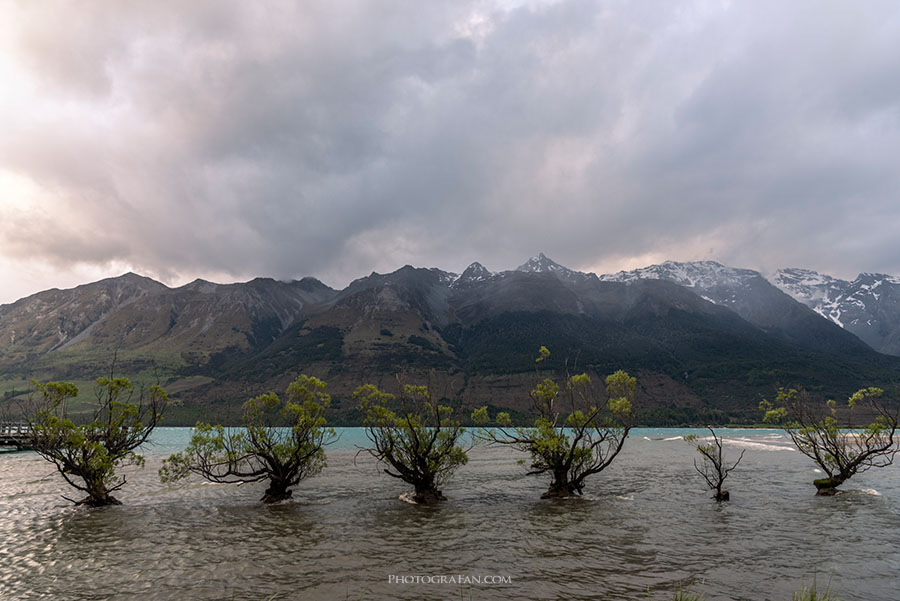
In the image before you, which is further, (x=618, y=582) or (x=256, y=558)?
(x=256, y=558)

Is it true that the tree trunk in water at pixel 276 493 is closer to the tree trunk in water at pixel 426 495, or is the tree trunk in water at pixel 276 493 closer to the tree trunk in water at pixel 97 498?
the tree trunk in water at pixel 426 495

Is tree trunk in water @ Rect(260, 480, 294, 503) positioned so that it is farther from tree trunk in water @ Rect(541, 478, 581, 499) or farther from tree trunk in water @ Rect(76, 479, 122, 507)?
tree trunk in water @ Rect(541, 478, 581, 499)

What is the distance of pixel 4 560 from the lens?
75.6 ft

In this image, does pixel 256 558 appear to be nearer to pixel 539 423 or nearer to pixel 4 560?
pixel 4 560

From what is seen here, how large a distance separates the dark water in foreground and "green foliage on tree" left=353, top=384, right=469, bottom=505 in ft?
8.18

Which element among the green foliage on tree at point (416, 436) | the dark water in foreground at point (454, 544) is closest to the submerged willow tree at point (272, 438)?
the dark water in foreground at point (454, 544)

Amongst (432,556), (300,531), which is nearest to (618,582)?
(432,556)

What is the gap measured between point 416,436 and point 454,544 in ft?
35.8

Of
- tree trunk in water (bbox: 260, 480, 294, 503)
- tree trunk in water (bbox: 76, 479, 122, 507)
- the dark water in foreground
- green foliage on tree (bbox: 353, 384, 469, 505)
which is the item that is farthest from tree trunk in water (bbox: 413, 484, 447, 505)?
tree trunk in water (bbox: 76, 479, 122, 507)

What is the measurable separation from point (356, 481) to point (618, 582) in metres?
38.4

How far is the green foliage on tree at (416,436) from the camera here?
34906mm

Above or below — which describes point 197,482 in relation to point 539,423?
below

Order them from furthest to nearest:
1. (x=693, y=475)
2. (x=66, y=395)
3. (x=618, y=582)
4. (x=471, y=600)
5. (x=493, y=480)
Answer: (x=693, y=475), (x=493, y=480), (x=66, y=395), (x=618, y=582), (x=471, y=600)

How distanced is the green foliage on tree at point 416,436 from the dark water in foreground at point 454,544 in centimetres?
249
